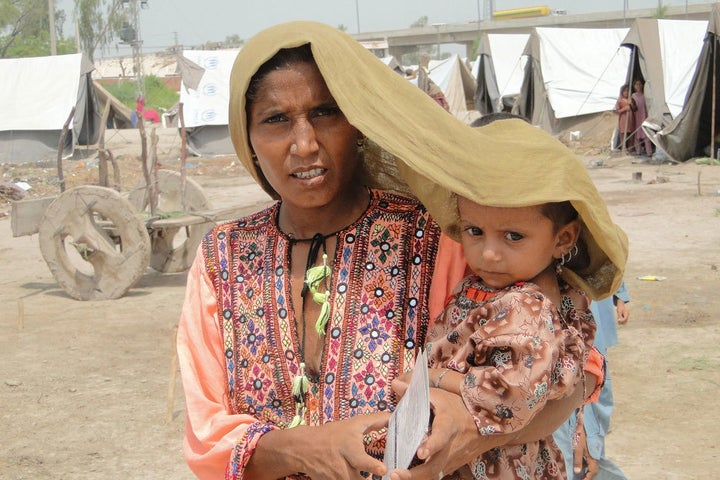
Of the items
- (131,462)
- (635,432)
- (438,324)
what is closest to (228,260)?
(438,324)

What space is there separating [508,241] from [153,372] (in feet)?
15.3

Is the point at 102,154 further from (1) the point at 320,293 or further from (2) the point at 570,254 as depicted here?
(2) the point at 570,254

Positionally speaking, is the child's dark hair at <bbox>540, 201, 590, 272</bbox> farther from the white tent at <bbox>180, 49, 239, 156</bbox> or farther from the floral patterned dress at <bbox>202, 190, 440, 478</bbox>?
the white tent at <bbox>180, 49, 239, 156</bbox>

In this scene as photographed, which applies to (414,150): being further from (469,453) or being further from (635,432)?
(635,432)

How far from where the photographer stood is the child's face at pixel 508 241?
1713mm

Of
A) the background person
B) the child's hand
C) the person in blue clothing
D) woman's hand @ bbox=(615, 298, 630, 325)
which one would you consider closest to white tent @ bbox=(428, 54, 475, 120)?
the background person

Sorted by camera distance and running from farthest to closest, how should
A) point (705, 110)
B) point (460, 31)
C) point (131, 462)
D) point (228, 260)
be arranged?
point (460, 31)
point (705, 110)
point (131, 462)
point (228, 260)

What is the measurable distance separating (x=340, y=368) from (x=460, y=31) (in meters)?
57.4

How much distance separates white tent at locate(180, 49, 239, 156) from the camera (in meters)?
22.2

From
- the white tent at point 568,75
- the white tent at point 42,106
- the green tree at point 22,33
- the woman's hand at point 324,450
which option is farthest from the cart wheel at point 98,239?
the green tree at point 22,33

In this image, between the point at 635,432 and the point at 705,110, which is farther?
the point at 705,110

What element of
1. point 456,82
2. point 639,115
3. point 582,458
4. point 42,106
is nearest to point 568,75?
point 639,115

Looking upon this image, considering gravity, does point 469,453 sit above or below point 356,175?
below

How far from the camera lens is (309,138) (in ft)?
5.78
